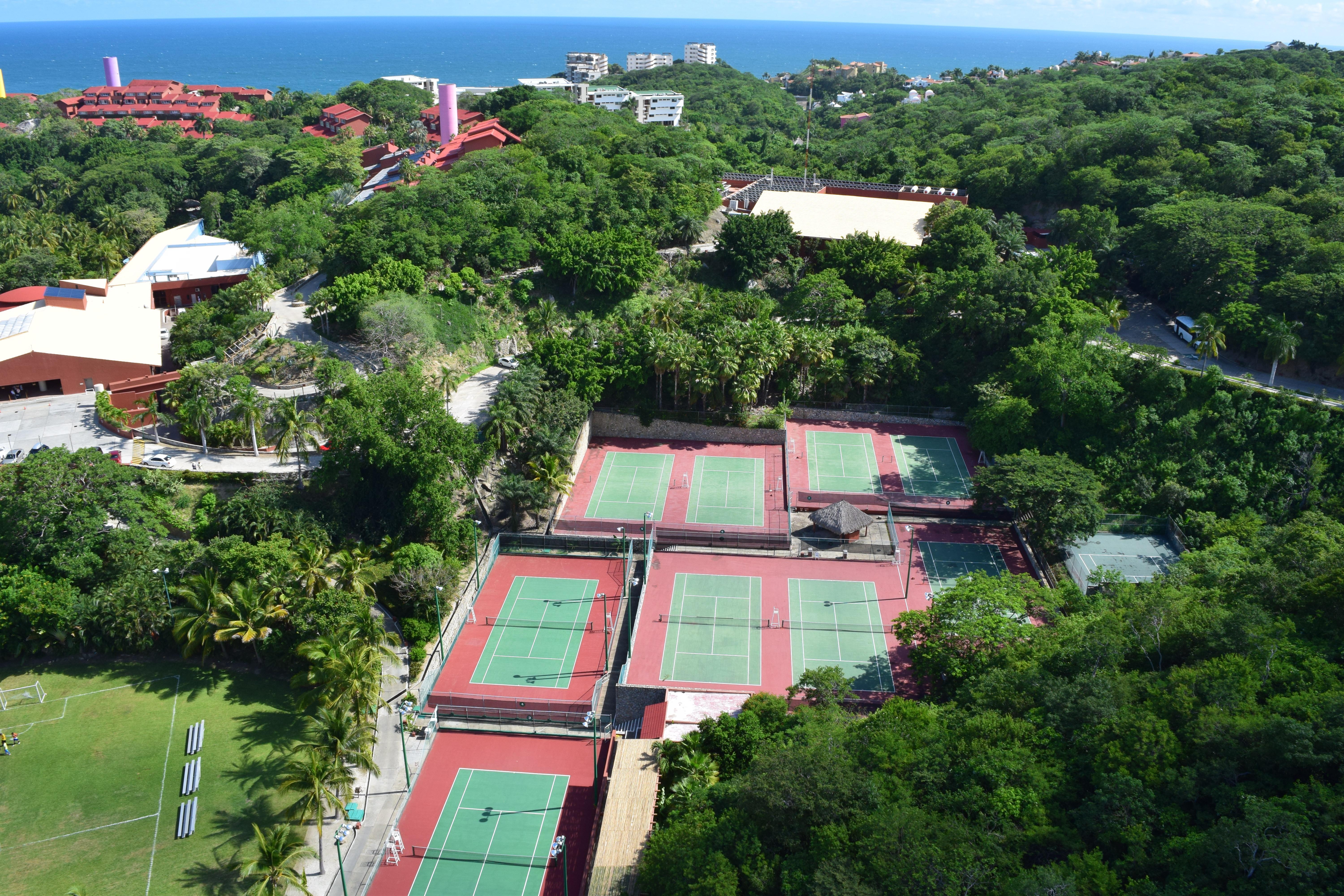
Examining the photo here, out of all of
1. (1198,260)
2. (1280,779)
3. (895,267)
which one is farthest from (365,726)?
(1198,260)

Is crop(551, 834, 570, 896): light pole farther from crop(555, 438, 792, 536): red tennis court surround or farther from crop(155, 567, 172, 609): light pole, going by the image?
crop(155, 567, 172, 609): light pole

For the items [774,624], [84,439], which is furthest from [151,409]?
[774,624]

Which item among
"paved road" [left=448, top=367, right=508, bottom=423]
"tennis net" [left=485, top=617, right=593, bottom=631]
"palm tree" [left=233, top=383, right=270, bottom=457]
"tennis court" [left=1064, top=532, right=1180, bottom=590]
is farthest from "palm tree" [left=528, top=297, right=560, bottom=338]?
"tennis court" [left=1064, top=532, right=1180, bottom=590]

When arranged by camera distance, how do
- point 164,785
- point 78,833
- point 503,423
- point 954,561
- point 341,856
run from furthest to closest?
point 503,423 < point 954,561 < point 164,785 < point 78,833 < point 341,856

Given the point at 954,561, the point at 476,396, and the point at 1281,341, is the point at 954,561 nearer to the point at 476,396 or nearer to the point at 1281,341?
the point at 1281,341

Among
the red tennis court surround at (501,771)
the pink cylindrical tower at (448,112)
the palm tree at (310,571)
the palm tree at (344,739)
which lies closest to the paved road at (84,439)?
the palm tree at (310,571)

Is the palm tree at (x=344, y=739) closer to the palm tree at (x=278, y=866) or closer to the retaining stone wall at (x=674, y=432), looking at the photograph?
A: the palm tree at (x=278, y=866)

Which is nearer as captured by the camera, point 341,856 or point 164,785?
point 341,856
